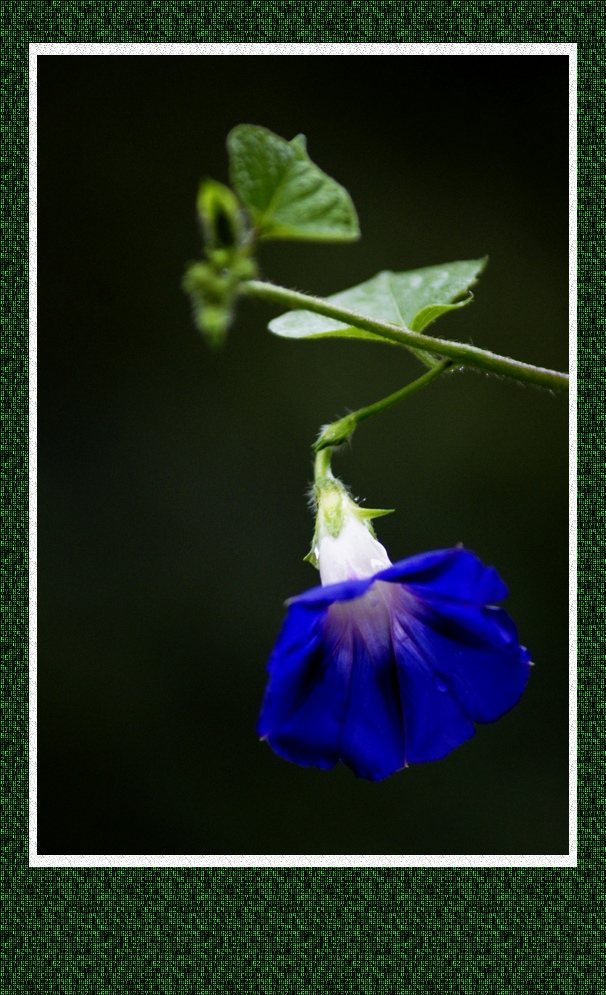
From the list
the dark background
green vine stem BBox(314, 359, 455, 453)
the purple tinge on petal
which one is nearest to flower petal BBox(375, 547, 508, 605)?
the purple tinge on petal

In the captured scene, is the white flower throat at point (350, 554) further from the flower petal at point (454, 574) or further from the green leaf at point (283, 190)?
the green leaf at point (283, 190)

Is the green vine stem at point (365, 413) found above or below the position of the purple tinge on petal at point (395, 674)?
above

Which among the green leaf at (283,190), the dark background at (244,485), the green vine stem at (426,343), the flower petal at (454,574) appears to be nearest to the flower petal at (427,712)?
the flower petal at (454,574)

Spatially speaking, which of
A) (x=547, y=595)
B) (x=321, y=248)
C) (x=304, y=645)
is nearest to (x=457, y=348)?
(x=304, y=645)

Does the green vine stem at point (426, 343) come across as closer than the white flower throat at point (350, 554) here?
Yes

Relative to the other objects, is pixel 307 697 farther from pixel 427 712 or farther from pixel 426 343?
pixel 426 343

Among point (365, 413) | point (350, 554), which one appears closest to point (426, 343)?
point (365, 413)
